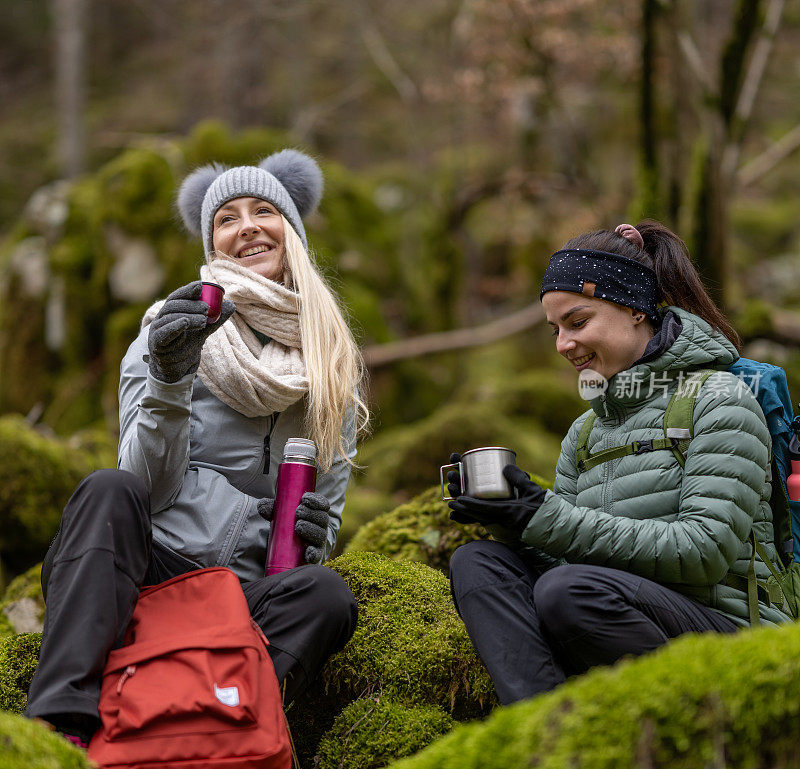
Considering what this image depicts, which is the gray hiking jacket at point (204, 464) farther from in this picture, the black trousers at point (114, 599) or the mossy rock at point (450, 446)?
the mossy rock at point (450, 446)

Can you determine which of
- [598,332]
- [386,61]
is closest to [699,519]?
[598,332]

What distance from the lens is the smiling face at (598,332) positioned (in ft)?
9.32

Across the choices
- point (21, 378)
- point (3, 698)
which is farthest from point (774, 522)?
point (21, 378)

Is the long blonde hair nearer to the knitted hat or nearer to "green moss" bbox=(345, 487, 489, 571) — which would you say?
the knitted hat

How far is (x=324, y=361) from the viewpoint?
342 cm

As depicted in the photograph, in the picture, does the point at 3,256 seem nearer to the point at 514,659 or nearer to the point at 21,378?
the point at 21,378

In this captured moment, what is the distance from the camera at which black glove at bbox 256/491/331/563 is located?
304cm

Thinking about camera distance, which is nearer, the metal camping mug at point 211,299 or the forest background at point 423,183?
the metal camping mug at point 211,299

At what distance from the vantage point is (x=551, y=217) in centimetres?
1520

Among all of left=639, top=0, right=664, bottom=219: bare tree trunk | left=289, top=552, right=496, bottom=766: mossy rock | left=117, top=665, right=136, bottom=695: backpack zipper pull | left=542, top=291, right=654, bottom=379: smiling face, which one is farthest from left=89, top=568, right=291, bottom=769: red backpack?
left=639, top=0, right=664, bottom=219: bare tree trunk

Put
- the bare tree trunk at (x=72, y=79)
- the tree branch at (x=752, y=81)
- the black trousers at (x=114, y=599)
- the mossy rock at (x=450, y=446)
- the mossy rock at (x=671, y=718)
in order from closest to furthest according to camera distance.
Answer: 1. the mossy rock at (x=671, y=718)
2. the black trousers at (x=114, y=599)
3. the mossy rock at (x=450, y=446)
4. the tree branch at (x=752, y=81)
5. the bare tree trunk at (x=72, y=79)

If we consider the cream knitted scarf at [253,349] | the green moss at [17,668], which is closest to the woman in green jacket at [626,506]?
the cream knitted scarf at [253,349]

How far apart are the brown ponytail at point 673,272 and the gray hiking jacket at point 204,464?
1.28 m

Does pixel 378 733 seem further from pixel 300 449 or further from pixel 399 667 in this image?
pixel 300 449
